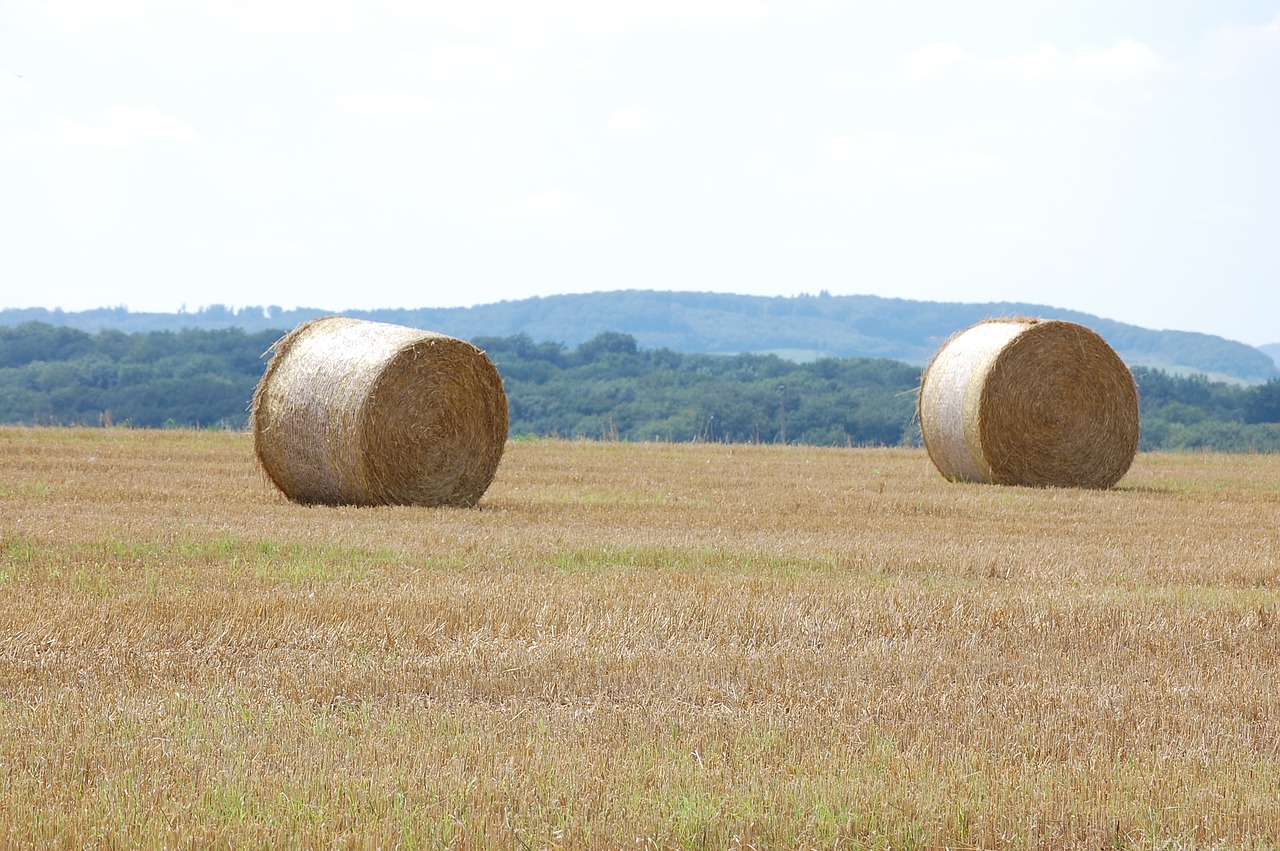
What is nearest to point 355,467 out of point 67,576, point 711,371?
point 67,576

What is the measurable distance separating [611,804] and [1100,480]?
15.2 m

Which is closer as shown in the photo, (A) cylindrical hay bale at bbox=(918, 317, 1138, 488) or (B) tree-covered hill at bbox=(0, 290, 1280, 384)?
(A) cylindrical hay bale at bbox=(918, 317, 1138, 488)

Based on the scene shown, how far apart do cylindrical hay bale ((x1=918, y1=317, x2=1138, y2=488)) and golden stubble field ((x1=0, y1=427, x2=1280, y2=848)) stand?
5631 millimetres

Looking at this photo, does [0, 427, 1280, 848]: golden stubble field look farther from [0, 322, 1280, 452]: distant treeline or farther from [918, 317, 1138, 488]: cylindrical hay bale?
[0, 322, 1280, 452]: distant treeline

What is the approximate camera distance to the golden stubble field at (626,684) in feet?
14.6

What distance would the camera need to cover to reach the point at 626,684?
622 cm

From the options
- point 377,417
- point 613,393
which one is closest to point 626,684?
point 377,417

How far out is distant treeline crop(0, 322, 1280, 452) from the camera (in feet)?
170

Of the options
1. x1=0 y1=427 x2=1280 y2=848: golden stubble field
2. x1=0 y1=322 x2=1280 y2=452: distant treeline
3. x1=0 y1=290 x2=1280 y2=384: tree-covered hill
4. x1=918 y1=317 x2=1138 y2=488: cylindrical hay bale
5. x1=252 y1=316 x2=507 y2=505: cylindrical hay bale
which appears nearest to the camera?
x1=0 y1=427 x2=1280 y2=848: golden stubble field

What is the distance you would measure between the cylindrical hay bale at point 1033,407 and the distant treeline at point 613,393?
28.0m

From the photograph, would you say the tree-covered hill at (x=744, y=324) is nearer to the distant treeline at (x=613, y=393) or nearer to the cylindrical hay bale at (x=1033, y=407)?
the distant treeline at (x=613, y=393)

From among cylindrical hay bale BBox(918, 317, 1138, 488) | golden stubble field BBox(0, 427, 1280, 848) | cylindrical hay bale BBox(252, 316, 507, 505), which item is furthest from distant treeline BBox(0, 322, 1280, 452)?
golden stubble field BBox(0, 427, 1280, 848)

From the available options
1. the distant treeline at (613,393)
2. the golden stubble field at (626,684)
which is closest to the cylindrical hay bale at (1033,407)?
the golden stubble field at (626,684)

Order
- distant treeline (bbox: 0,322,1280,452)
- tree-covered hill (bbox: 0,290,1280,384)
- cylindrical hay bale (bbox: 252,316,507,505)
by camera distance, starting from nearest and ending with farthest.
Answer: cylindrical hay bale (bbox: 252,316,507,505) < distant treeline (bbox: 0,322,1280,452) < tree-covered hill (bbox: 0,290,1280,384)
